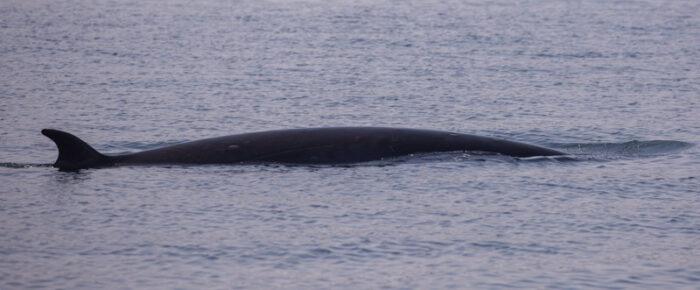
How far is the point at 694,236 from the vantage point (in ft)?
43.8

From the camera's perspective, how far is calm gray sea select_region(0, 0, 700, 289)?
11695 millimetres

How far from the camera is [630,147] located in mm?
19688

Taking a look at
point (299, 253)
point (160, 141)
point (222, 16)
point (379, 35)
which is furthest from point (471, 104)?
point (222, 16)

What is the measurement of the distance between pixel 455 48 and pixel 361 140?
948 inches

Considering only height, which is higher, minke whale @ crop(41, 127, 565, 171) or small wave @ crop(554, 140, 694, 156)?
minke whale @ crop(41, 127, 565, 171)

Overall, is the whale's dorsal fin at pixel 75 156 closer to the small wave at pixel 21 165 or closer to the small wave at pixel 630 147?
the small wave at pixel 21 165

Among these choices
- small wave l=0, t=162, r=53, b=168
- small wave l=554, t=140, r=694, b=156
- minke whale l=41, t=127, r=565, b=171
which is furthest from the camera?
small wave l=554, t=140, r=694, b=156

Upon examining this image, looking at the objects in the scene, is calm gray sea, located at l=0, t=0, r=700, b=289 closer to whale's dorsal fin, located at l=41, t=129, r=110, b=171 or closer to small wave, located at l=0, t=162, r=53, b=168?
small wave, located at l=0, t=162, r=53, b=168

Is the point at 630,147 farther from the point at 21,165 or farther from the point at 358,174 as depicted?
the point at 21,165

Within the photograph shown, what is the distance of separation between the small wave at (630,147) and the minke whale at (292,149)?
2511mm

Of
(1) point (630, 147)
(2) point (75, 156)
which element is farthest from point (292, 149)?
(1) point (630, 147)

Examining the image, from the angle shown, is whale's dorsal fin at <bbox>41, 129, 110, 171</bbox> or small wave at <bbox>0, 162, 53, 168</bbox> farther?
small wave at <bbox>0, 162, 53, 168</bbox>

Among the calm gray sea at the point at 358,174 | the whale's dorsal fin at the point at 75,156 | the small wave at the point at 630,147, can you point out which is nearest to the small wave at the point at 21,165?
the calm gray sea at the point at 358,174

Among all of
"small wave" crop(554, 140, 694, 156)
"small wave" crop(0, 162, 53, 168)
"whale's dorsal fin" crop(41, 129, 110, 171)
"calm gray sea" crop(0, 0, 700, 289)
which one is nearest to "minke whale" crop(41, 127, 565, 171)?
"whale's dorsal fin" crop(41, 129, 110, 171)
